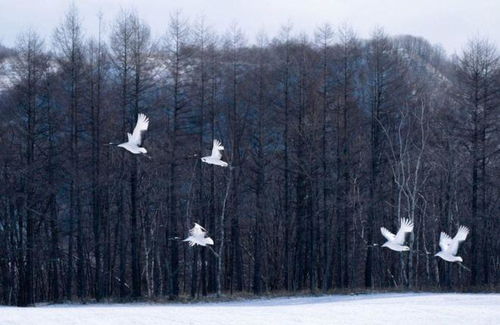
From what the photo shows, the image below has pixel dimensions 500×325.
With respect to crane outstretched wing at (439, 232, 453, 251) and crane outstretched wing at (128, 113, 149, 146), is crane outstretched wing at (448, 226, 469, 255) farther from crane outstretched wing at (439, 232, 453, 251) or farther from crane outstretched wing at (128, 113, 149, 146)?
crane outstretched wing at (128, 113, 149, 146)

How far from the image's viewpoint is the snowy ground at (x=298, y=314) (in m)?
25.4

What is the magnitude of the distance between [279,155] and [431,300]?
14877 millimetres

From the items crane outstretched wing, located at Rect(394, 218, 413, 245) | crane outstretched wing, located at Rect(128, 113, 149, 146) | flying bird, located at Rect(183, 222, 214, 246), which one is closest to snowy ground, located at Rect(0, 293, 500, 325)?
crane outstretched wing, located at Rect(394, 218, 413, 245)

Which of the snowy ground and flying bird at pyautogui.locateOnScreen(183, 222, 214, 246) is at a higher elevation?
flying bird at pyautogui.locateOnScreen(183, 222, 214, 246)

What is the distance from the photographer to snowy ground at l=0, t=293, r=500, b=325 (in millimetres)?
25422

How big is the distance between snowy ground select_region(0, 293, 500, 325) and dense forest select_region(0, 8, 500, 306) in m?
6.62

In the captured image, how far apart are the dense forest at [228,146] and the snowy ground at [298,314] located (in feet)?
21.7

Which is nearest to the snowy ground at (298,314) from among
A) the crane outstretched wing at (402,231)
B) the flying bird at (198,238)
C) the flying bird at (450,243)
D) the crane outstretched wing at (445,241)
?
the flying bird at (450,243)

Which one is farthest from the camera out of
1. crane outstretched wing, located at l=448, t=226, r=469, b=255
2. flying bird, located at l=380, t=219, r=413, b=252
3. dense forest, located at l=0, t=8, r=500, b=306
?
dense forest, located at l=0, t=8, r=500, b=306

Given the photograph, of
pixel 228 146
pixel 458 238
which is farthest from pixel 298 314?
pixel 228 146

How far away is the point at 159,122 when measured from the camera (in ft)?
137

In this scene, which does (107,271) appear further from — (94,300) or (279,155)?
(279,155)

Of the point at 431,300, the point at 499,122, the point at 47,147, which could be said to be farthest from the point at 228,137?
the point at 431,300

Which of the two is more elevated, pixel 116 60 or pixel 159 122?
pixel 116 60
